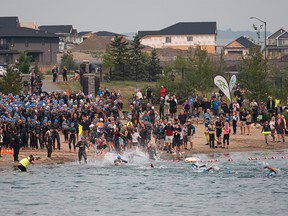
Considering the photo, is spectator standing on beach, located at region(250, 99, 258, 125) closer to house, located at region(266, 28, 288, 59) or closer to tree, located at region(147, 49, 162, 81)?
tree, located at region(147, 49, 162, 81)

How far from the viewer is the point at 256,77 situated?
74.9 meters

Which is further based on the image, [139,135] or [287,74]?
[287,74]

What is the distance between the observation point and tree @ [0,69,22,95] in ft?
242

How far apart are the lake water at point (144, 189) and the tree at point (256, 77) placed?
15553 millimetres

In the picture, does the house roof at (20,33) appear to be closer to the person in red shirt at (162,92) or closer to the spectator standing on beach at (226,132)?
the person in red shirt at (162,92)

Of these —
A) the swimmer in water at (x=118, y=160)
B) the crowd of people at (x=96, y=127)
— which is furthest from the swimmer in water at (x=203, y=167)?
the swimmer in water at (x=118, y=160)

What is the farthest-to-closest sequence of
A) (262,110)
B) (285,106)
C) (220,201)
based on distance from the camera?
(285,106), (262,110), (220,201)

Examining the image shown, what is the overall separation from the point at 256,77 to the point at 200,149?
622 inches

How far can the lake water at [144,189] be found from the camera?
149 feet

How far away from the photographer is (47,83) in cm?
8719

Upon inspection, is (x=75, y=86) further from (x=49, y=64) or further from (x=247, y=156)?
(x=49, y=64)

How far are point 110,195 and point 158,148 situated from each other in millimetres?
11046

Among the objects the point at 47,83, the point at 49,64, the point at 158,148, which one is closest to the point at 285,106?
the point at 158,148

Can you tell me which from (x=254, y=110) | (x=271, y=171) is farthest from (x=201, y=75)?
(x=271, y=171)
